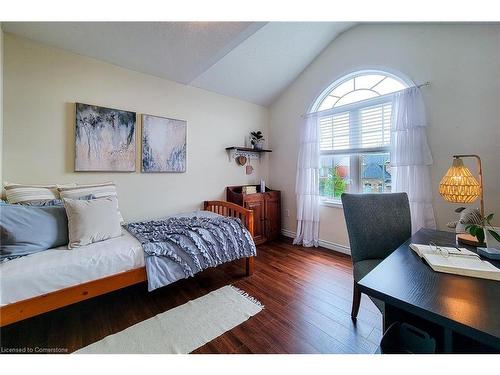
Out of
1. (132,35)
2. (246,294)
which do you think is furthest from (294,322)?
(132,35)

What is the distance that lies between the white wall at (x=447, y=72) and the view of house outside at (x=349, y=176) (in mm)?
472

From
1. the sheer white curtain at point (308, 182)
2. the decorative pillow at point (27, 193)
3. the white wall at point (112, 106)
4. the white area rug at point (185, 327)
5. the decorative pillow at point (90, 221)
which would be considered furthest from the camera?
the sheer white curtain at point (308, 182)

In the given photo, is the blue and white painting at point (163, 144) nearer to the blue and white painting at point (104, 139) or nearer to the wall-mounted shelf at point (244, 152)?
the blue and white painting at point (104, 139)

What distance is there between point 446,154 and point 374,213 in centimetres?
126

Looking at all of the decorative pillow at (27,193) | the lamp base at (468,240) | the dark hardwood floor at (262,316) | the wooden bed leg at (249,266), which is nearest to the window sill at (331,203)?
the dark hardwood floor at (262,316)

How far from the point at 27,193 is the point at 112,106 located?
1124mm

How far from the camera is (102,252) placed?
139cm

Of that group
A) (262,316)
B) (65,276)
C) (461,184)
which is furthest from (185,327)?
(461,184)

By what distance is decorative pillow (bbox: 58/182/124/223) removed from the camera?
5.85 feet

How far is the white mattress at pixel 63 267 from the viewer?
3.60ft

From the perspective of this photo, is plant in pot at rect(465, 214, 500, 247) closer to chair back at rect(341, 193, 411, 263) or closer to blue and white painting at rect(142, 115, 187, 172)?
chair back at rect(341, 193, 411, 263)

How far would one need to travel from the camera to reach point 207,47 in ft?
6.73

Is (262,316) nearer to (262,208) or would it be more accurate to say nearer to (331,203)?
(262,208)
